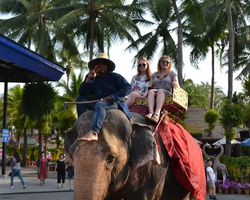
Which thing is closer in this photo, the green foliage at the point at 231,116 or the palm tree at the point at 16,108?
the green foliage at the point at 231,116

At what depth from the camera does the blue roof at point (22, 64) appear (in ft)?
52.9

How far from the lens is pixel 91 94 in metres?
5.19

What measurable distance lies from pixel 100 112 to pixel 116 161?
1.74 ft

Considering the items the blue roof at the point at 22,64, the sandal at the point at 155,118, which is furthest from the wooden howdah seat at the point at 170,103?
the blue roof at the point at 22,64

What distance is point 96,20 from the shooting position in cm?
2827

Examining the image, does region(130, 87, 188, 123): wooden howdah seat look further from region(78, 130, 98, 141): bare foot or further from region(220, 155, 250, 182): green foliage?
region(220, 155, 250, 182): green foliage

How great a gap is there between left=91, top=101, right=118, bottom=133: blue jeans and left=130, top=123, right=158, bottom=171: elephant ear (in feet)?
1.29

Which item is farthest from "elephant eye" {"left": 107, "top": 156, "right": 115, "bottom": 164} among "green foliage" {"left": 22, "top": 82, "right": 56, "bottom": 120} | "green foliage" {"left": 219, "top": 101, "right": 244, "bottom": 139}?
"green foliage" {"left": 22, "top": 82, "right": 56, "bottom": 120}

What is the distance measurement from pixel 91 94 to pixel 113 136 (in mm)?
913

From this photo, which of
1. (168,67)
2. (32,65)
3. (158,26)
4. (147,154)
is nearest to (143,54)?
(158,26)

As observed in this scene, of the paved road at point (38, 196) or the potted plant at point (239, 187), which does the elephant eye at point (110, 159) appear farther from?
the potted plant at point (239, 187)

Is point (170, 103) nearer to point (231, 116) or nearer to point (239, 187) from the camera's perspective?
point (239, 187)

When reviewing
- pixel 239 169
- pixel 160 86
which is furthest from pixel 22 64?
pixel 160 86

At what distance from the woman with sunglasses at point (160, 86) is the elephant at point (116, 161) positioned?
0.24 metres
